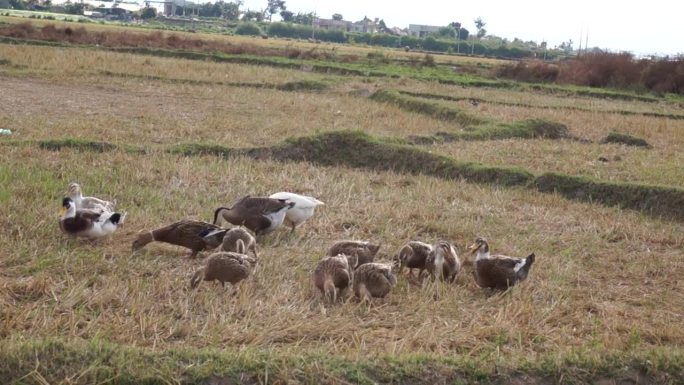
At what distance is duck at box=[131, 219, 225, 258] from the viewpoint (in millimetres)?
7090

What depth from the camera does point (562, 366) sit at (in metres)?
5.13

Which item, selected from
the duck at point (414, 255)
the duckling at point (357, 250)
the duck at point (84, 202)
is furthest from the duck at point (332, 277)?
the duck at point (84, 202)

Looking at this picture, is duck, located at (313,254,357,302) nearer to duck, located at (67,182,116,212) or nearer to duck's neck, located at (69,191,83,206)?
duck, located at (67,182,116,212)

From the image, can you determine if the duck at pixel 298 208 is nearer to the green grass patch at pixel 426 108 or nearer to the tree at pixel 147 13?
the green grass patch at pixel 426 108

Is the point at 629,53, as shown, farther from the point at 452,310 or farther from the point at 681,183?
the point at 452,310

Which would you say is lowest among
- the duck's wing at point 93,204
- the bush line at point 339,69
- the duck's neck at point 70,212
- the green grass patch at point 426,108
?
the duck's wing at point 93,204

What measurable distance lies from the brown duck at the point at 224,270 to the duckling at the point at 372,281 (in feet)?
2.84

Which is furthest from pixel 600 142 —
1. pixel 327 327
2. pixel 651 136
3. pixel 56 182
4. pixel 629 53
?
pixel 629 53

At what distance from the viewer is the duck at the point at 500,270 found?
6.67m

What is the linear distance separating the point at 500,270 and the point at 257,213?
2.38 meters

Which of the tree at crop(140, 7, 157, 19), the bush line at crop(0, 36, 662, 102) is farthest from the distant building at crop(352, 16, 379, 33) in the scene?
the bush line at crop(0, 36, 662, 102)

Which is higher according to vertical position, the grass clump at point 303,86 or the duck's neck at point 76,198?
the grass clump at point 303,86

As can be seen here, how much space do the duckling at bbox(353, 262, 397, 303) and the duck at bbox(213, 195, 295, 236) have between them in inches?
65.8

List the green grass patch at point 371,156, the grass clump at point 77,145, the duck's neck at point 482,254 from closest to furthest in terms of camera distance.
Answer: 1. the duck's neck at point 482,254
2. the grass clump at point 77,145
3. the green grass patch at point 371,156
